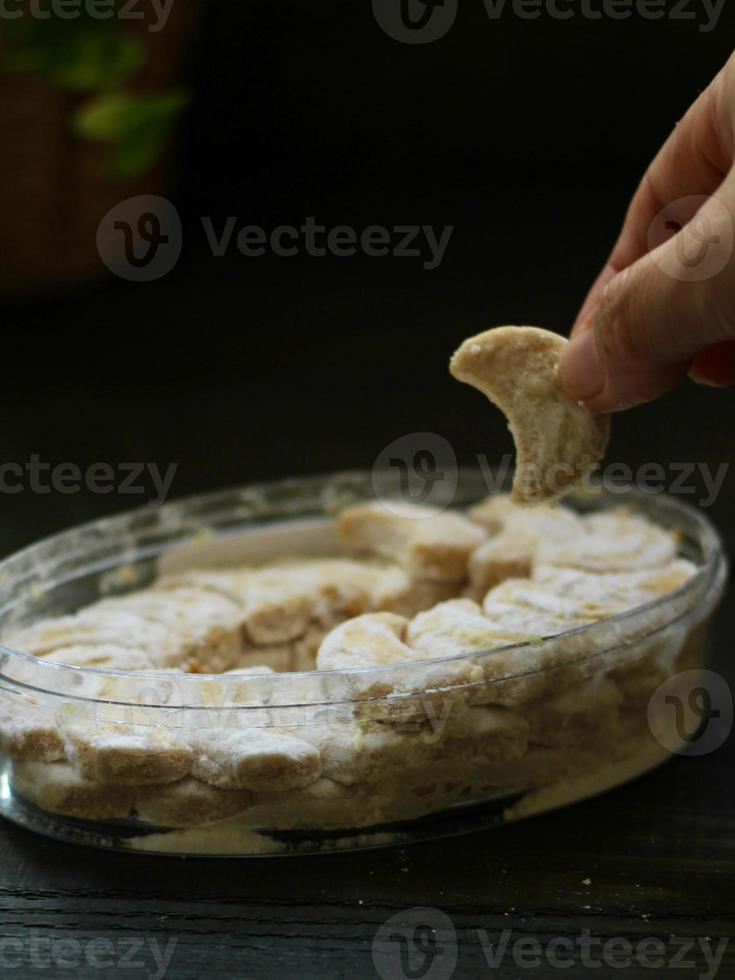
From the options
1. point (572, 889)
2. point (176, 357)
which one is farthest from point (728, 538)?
point (176, 357)

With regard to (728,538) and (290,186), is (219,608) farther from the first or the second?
(290,186)

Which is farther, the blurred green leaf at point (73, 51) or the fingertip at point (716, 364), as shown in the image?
the blurred green leaf at point (73, 51)

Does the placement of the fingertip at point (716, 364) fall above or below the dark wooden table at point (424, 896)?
above

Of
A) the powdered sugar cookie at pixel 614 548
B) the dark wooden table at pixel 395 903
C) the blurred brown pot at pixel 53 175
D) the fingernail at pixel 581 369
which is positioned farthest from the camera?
the blurred brown pot at pixel 53 175

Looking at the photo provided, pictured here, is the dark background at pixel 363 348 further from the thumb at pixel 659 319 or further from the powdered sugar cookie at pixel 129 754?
the thumb at pixel 659 319

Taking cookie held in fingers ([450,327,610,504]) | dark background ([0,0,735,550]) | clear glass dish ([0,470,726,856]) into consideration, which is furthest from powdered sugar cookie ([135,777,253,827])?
dark background ([0,0,735,550])

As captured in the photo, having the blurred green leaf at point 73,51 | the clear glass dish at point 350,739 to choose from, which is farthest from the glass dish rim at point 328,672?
the blurred green leaf at point 73,51

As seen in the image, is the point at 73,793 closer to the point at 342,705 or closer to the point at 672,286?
the point at 342,705
